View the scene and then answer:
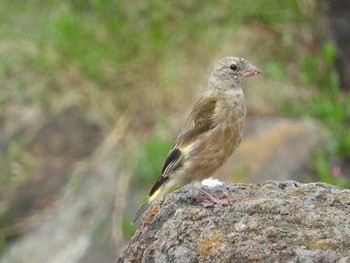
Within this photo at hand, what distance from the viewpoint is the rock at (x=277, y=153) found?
857cm

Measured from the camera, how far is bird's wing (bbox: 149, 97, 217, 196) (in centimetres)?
560

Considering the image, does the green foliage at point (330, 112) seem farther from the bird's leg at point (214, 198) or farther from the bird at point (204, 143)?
the bird's leg at point (214, 198)

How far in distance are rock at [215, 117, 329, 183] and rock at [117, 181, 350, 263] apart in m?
4.03

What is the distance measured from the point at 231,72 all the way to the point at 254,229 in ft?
7.55

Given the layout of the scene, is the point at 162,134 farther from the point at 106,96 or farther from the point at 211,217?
the point at 211,217

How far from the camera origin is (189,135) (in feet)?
18.8

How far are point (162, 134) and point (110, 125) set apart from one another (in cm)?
116

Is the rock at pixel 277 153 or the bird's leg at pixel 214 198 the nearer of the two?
the bird's leg at pixel 214 198

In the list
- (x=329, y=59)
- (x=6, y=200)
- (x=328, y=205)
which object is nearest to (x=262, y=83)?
(x=329, y=59)

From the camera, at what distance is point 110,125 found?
11.1m

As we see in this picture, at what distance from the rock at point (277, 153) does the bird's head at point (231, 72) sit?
248 cm

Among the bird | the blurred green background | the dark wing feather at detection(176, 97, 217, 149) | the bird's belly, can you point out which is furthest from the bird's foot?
the blurred green background

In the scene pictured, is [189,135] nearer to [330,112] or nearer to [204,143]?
[204,143]

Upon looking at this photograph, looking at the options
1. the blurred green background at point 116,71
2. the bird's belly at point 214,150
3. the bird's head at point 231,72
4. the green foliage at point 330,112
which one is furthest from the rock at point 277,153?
the bird's belly at point 214,150
